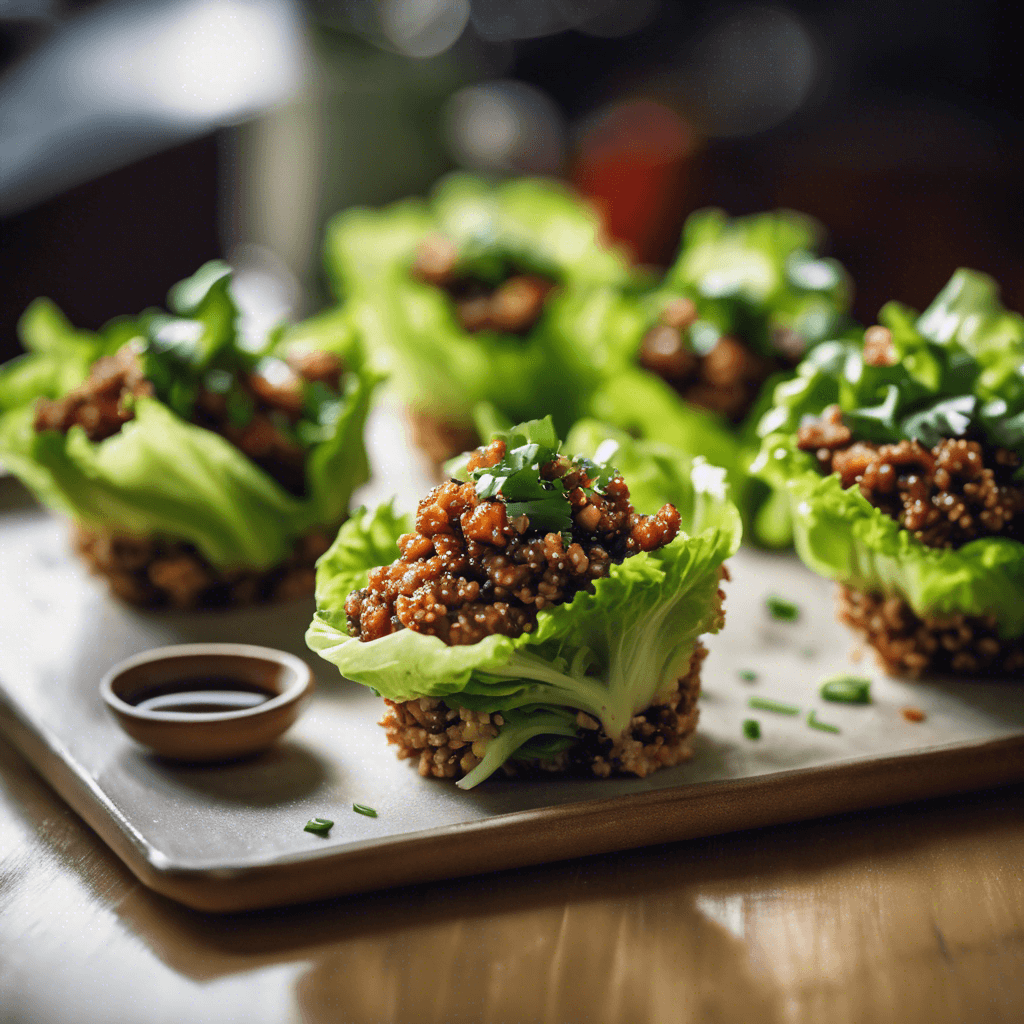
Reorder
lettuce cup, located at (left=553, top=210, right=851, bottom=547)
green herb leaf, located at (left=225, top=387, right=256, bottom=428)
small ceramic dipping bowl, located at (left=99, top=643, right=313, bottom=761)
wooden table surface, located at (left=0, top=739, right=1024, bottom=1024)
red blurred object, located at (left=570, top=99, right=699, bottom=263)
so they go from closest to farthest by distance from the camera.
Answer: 1. wooden table surface, located at (left=0, top=739, right=1024, bottom=1024)
2. small ceramic dipping bowl, located at (left=99, top=643, right=313, bottom=761)
3. green herb leaf, located at (left=225, top=387, right=256, bottom=428)
4. lettuce cup, located at (left=553, top=210, right=851, bottom=547)
5. red blurred object, located at (left=570, top=99, right=699, bottom=263)

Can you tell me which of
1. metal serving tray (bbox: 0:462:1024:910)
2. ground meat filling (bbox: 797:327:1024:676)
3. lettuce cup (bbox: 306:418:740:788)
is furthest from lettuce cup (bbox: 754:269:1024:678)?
lettuce cup (bbox: 306:418:740:788)

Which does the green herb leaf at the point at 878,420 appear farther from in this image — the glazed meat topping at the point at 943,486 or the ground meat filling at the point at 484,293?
the ground meat filling at the point at 484,293

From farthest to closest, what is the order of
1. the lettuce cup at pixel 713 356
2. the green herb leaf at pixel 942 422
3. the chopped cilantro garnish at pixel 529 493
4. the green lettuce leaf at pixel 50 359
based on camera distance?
the lettuce cup at pixel 713 356 → the green lettuce leaf at pixel 50 359 → the green herb leaf at pixel 942 422 → the chopped cilantro garnish at pixel 529 493

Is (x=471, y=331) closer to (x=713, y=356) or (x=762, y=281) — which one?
(x=713, y=356)

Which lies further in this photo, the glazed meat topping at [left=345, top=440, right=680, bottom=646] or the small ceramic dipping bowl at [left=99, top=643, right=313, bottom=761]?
the small ceramic dipping bowl at [left=99, top=643, right=313, bottom=761]

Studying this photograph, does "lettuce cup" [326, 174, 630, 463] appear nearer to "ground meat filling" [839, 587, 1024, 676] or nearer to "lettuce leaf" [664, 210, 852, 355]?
"lettuce leaf" [664, 210, 852, 355]

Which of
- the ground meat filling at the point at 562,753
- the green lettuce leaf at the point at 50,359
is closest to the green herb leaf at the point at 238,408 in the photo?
the green lettuce leaf at the point at 50,359
